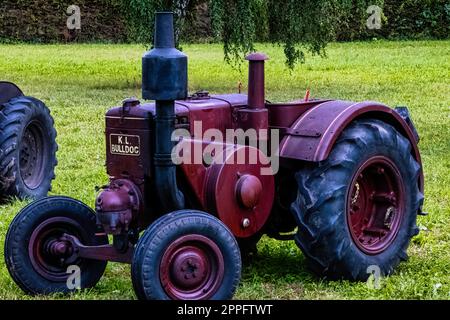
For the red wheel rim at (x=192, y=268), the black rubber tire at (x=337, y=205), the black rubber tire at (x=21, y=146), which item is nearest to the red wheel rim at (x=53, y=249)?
the red wheel rim at (x=192, y=268)

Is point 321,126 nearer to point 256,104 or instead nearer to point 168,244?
point 256,104

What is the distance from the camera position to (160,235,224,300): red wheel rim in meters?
4.46

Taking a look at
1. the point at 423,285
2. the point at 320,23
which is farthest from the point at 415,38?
the point at 423,285

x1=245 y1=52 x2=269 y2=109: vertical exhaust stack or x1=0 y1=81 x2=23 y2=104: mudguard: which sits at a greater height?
x1=245 y1=52 x2=269 y2=109: vertical exhaust stack

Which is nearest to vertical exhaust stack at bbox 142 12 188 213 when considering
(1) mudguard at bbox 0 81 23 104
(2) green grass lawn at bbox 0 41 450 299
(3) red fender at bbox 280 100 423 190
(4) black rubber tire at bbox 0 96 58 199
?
Result: (3) red fender at bbox 280 100 423 190

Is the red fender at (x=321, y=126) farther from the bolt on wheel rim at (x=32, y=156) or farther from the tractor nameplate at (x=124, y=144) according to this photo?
the bolt on wheel rim at (x=32, y=156)

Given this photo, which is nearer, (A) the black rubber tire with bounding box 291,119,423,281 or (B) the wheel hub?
(B) the wheel hub

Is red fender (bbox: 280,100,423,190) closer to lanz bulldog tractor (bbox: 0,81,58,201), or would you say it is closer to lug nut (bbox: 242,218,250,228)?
lug nut (bbox: 242,218,250,228)

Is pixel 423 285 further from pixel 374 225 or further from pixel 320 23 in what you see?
pixel 320 23

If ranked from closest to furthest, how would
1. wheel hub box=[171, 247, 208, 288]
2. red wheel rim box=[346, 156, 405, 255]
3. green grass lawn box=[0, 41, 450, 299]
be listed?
wheel hub box=[171, 247, 208, 288] < green grass lawn box=[0, 41, 450, 299] < red wheel rim box=[346, 156, 405, 255]

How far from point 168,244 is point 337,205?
1026mm

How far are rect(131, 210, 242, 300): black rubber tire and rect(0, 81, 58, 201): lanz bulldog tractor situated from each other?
11.5 feet

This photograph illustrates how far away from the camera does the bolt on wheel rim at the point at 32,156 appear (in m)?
8.20
